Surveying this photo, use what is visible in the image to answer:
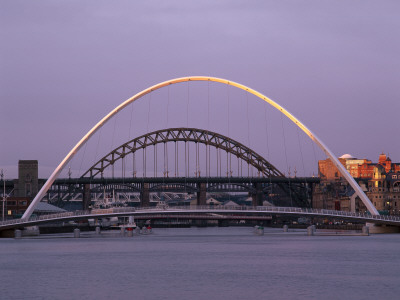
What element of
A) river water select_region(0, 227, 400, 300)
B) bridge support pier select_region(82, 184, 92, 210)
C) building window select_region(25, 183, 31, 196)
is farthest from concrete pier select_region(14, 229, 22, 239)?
building window select_region(25, 183, 31, 196)

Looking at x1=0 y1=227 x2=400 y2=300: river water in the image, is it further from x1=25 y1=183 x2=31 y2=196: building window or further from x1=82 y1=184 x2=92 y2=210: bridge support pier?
x1=25 y1=183 x2=31 y2=196: building window

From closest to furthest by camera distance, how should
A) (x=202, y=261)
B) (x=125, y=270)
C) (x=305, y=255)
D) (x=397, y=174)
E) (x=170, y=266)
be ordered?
(x=125, y=270), (x=170, y=266), (x=202, y=261), (x=305, y=255), (x=397, y=174)

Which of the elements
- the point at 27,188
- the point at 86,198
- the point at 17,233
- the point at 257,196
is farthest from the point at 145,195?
the point at 17,233

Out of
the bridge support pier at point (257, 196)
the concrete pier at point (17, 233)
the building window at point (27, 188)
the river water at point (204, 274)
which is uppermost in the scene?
the building window at point (27, 188)

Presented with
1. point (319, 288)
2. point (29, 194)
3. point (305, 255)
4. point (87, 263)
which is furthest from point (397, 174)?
point (319, 288)

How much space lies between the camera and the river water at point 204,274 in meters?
40.7

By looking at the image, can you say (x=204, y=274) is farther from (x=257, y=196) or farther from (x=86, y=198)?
(x=257, y=196)

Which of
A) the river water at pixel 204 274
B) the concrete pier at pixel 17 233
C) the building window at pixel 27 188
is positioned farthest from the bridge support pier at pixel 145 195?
the river water at pixel 204 274

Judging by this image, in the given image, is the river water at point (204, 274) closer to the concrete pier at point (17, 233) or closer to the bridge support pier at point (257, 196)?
the concrete pier at point (17, 233)

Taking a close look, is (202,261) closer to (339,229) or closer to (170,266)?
(170,266)

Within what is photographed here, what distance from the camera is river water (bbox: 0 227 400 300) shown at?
1603 inches

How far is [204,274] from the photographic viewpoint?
167 ft

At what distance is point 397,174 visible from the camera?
602ft

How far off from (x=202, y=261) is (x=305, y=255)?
32.1 feet
